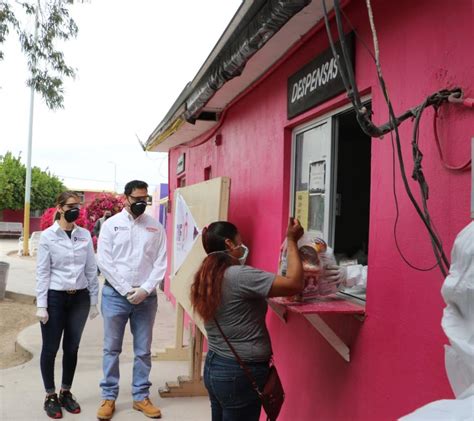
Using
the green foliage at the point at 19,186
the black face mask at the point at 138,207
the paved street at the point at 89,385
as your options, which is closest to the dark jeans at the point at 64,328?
the paved street at the point at 89,385

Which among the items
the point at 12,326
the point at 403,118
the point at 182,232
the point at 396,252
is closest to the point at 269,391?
the point at 396,252

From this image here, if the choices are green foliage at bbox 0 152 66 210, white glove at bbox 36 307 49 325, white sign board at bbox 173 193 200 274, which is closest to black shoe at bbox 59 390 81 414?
white glove at bbox 36 307 49 325

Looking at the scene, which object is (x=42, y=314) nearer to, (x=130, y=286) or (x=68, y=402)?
(x=130, y=286)

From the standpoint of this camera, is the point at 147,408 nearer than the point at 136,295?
No

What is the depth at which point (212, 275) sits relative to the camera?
2.81m

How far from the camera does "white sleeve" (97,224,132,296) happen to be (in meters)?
4.60

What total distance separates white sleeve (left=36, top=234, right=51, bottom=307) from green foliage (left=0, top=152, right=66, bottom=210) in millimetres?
31368

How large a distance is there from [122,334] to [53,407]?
88cm

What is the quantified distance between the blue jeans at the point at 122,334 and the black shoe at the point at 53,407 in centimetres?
41

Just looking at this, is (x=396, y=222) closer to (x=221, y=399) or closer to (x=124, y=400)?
(x=221, y=399)

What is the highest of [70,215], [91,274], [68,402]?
[70,215]

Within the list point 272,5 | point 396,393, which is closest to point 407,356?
point 396,393

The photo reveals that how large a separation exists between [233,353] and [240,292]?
0.35 metres

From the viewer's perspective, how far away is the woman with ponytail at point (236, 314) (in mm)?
2752
